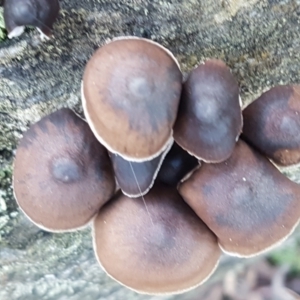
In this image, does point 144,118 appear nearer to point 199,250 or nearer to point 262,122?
point 262,122

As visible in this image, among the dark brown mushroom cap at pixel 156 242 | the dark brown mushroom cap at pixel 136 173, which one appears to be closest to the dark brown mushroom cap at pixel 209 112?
the dark brown mushroom cap at pixel 136 173

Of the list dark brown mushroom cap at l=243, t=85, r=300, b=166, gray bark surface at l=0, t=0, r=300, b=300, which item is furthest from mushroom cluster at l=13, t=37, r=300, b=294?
gray bark surface at l=0, t=0, r=300, b=300

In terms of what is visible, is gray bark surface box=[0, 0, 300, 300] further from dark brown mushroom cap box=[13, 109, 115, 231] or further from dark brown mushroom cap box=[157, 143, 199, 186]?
dark brown mushroom cap box=[157, 143, 199, 186]

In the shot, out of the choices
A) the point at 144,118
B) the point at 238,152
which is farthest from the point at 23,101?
the point at 238,152

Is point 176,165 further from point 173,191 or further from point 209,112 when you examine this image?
point 209,112

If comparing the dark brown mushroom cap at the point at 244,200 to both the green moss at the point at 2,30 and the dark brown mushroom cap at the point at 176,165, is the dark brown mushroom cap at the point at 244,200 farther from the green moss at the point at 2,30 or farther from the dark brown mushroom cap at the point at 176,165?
the green moss at the point at 2,30
